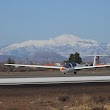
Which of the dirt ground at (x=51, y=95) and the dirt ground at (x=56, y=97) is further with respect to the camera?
the dirt ground at (x=51, y=95)

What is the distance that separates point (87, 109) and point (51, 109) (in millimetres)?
1838

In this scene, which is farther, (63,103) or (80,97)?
(80,97)

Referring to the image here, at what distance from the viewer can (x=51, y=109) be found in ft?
68.2

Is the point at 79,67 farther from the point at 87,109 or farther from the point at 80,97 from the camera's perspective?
the point at 87,109

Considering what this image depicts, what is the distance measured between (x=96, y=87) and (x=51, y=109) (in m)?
10.2

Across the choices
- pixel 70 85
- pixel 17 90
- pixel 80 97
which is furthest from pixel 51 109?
pixel 70 85

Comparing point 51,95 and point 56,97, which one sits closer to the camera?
point 56,97

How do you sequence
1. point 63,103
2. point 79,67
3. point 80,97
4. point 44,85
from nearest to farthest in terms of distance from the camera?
point 63,103 → point 80,97 → point 44,85 → point 79,67

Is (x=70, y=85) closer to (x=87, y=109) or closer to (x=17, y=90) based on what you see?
(x=17, y=90)

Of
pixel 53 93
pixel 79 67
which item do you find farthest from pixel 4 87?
pixel 79 67

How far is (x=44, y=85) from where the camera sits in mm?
30219

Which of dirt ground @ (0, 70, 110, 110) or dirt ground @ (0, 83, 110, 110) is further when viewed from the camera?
dirt ground @ (0, 83, 110, 110)

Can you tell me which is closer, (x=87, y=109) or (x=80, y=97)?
(x=87, y=109)

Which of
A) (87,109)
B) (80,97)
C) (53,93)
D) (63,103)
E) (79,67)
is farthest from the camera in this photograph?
(79,67)
